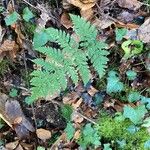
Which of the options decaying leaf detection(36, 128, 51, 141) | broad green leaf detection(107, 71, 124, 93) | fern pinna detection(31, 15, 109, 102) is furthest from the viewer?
decaying leaf detection(36, 128, 51, 141)

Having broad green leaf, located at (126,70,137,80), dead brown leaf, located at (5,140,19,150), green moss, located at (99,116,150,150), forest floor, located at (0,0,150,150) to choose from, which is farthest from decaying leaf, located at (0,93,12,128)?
broad green leaf, located at (126,70,137,80)

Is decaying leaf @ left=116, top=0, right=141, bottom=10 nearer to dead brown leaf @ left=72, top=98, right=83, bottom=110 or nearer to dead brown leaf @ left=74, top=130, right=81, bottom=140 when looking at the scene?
dead brown leaf @ left=72, top=98, right=83, bottom=110

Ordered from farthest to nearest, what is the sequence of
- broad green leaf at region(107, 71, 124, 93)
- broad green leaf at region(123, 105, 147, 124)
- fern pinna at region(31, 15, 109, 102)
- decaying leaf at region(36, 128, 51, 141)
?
decaying leaf at region(36, 128, 51, 141) < broad green leaf at region(107, 71, 124, 93) < broad green leaf at region(123, 105, 147, 124) < fern pinna at region(31, 15, 109, 102)

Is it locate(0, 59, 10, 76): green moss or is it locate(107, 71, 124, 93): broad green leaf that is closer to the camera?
locate(107, 71, 124, 93): broad green leaf

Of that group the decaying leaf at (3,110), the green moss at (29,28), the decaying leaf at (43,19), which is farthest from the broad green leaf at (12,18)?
the decaying leaf at (3,110)

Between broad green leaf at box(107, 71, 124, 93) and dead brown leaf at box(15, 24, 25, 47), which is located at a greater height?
dead brown leaf at box(15, 24, 25, 47)

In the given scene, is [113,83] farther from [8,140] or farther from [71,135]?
[8,140]

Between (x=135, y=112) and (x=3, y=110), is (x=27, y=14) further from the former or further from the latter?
(x=135, y=112)

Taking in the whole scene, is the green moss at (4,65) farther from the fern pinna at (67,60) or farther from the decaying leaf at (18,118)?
the fern pinna at (67,60)
